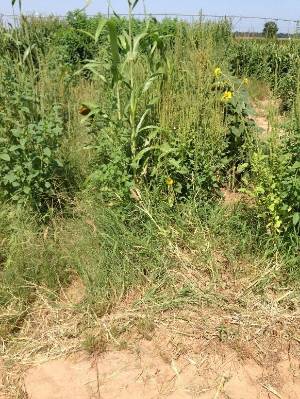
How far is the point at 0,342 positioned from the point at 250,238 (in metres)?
1.77

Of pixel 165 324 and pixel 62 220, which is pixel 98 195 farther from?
pixel 165 324

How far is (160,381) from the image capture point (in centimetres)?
230

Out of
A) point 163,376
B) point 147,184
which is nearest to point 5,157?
point 147,184

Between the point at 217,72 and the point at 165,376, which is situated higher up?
the point at 217,72

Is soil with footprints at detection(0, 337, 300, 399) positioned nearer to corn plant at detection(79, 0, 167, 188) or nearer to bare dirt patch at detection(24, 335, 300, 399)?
bare dirt patch at detection(24, 335, 300, 399)

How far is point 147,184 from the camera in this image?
344 centimetres

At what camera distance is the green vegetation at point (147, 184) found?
289cm

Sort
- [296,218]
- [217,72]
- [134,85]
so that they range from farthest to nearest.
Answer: [217,72], [134,85], [296,218]

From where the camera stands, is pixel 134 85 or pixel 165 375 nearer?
pixel 165 375

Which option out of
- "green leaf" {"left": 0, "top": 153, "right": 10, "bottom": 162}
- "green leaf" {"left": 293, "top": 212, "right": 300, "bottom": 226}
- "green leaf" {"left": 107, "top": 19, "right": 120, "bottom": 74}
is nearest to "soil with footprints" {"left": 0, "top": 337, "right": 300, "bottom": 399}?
"green leaf" {"left": 293, "top": 212, "right": 300, "bottom": 226}

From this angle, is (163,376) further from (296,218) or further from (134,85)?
(134,85)

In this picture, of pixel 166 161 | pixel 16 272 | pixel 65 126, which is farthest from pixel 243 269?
pixel 65 126

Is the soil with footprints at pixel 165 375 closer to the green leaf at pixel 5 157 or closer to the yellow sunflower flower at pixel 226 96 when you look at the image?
the green leaf at pixel 5 157

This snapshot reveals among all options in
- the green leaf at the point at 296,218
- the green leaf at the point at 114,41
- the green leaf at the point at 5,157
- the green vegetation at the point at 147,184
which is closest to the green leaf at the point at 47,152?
the green vegetation at the point at 147,184
